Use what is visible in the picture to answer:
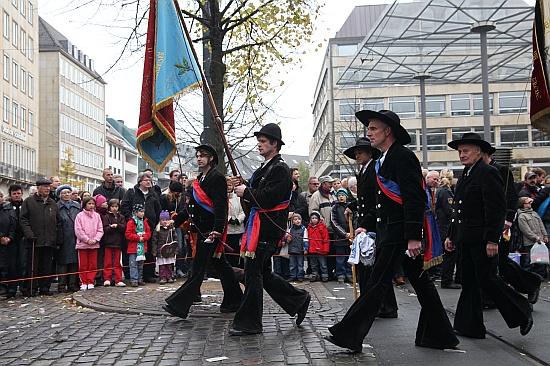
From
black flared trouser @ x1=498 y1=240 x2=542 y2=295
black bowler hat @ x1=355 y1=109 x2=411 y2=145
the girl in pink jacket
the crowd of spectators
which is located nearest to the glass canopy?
the crowd of spectators

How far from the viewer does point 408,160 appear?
6414 millimetres

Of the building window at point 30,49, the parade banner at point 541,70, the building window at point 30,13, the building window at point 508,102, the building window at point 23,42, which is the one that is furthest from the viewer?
the building window at point 30,13

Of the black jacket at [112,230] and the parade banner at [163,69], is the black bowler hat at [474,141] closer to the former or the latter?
the parade banner at [163,69]

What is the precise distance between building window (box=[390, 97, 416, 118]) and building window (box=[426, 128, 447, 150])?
2400 millimetres

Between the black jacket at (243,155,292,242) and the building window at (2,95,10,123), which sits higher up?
the building window at (2,95,10,123)

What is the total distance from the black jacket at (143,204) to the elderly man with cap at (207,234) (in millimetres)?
4793

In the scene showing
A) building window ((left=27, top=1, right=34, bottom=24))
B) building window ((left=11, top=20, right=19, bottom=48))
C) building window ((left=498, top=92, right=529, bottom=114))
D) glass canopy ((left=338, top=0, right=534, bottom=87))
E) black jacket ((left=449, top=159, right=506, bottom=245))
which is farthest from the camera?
building window ((left=27, top=1, right=34, bottom=24))

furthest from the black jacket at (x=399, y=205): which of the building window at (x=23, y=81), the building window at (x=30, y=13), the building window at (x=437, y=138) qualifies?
the building window at (x=30, y=13)

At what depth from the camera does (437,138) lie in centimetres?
6612

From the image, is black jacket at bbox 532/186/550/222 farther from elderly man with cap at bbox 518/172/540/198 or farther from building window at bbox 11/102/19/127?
building window at bbox 11/102/19/127

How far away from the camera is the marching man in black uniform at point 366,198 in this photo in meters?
7.89

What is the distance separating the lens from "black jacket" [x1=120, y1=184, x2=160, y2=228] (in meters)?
13.7

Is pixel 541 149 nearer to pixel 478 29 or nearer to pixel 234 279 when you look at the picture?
pixel 478 29

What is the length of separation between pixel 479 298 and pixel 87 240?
7855mm
